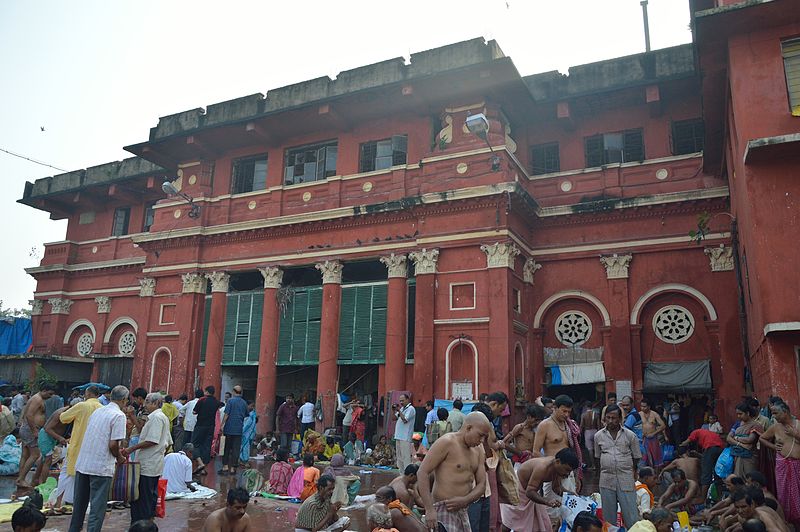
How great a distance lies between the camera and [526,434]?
319 inches

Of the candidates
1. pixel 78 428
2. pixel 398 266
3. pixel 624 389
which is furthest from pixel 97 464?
pixel 624 389

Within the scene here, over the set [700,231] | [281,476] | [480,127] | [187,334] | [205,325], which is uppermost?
[480,127]

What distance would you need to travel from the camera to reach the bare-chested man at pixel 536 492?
606 centimetres

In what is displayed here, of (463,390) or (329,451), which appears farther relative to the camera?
(329,451)

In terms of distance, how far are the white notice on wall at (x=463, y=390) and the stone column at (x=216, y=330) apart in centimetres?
787

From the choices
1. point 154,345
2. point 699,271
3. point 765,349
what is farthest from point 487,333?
point 154,345

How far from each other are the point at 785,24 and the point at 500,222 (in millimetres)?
7197

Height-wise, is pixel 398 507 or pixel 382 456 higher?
pixel 398 507

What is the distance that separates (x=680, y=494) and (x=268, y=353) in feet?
39.5

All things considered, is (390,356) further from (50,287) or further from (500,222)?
(50,287)

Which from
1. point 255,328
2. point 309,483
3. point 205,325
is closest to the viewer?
point 309,483

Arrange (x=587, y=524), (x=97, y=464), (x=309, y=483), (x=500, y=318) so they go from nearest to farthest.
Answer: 1. (x=587, y=524)
2. (x=97, y=464)
3. (x=309, y=483)
4. (x=500, y=318)

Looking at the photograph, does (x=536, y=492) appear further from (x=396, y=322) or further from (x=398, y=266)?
(x=398, y=266)

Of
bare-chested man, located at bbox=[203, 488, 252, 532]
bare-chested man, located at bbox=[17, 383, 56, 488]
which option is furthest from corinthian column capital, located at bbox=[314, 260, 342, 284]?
bare-chested man, located at bbox=[203, 488, 252, 532]
